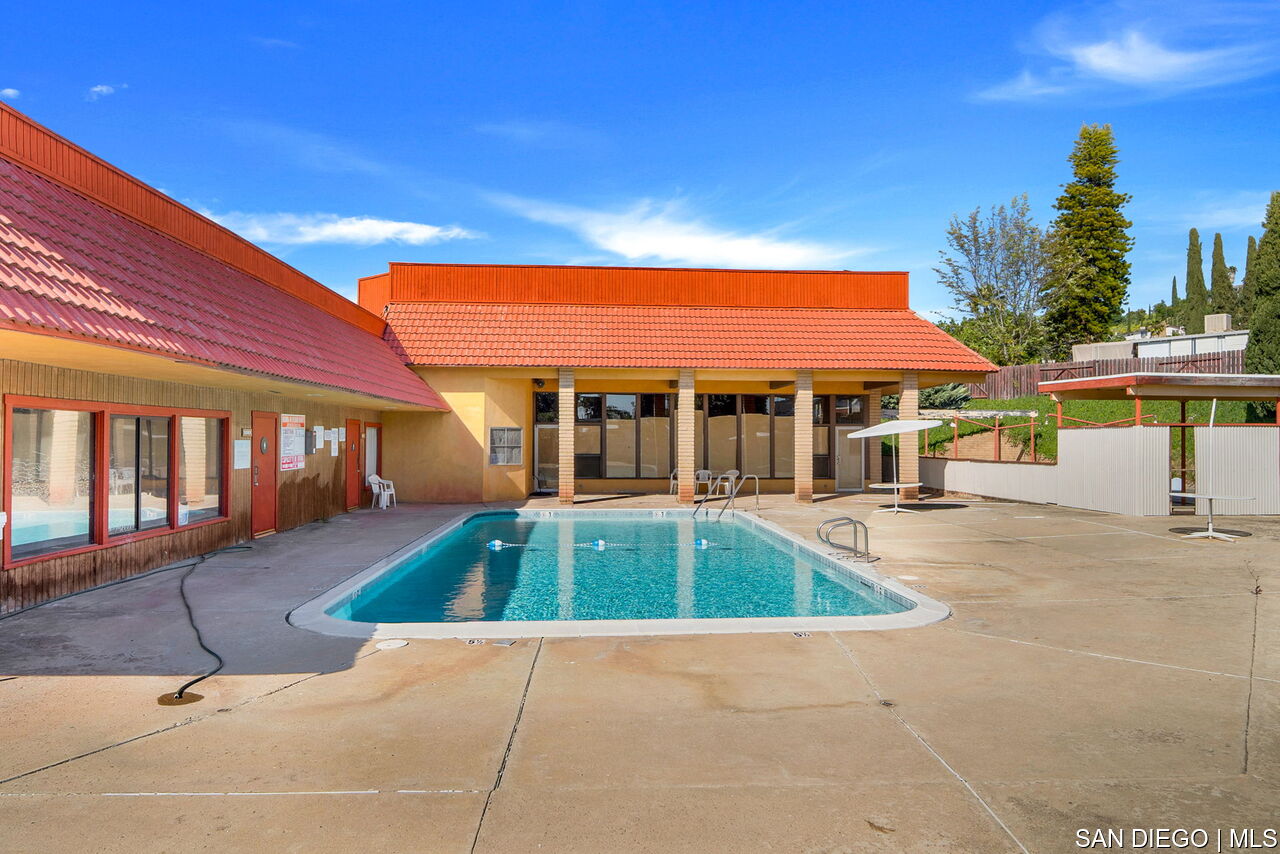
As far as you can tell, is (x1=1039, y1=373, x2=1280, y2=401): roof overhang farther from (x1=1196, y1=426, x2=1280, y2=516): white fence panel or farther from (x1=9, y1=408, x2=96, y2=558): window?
(x1=9, y1=408, x2=96, y2=558): window

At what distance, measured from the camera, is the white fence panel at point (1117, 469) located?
1522 cm

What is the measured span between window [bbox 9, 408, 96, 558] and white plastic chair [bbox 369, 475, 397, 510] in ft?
31.1

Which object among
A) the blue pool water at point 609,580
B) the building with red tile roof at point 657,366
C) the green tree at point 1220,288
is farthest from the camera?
the green tree at point 1220,288

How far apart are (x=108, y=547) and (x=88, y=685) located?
4347mm

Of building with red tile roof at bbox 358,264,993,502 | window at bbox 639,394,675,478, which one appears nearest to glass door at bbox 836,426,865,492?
building with red tile roof at bbox 358,264,993,502

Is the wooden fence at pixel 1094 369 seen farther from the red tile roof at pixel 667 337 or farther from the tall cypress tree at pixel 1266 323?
the red tile roof at pixel 667 337

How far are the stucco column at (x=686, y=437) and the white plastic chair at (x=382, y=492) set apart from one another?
7.48 metres

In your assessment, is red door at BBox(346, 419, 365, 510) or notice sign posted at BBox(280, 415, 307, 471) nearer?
notice sign posted at BBox(280, 415, 307, 471)

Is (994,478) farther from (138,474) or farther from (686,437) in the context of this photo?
(138,474)

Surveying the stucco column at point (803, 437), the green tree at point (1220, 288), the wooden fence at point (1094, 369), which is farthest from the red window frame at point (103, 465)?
the green tree at point (1220, 288)

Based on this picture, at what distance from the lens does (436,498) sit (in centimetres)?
1923

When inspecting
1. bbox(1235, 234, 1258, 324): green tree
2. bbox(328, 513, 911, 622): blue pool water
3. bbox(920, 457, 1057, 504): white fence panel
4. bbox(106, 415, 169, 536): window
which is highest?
bbox(1235, 234, 1258, 324): green tree

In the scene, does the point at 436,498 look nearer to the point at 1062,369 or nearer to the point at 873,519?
the point at 873,519

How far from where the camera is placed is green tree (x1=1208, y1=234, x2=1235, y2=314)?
5238 centimetres
